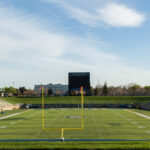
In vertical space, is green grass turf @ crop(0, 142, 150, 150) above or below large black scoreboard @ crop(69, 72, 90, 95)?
below

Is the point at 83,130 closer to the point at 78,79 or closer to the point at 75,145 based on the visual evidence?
the point at 75,145

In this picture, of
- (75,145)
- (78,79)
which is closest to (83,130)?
(75,145)

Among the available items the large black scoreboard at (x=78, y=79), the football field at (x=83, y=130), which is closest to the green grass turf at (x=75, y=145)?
the football field at (x=83, y=130)

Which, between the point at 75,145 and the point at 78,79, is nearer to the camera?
the point at 75,145

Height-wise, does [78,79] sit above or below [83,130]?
above

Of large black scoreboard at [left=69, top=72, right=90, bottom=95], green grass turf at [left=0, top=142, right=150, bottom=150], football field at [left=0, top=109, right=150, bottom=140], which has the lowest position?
football field at [left=0, top=109, right=150, bottom=140]

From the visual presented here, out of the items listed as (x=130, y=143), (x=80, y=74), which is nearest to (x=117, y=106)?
(x=80, y=74)

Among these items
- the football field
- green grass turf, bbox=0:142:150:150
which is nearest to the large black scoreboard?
the football field

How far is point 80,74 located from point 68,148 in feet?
123

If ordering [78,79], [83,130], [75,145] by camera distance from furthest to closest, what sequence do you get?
[78,79] → [83,130] → [75,145]

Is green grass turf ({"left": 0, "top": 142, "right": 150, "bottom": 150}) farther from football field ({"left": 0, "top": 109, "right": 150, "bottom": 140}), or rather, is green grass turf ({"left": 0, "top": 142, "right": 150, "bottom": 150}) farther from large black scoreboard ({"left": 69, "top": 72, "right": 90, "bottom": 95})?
large black scoreboard ({"left": 69, "top": 72, "right": 90, "bottom": 95})

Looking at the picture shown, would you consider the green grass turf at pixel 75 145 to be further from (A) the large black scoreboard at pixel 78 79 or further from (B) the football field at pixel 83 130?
(A) the large black scoreboard at pixel 78 79

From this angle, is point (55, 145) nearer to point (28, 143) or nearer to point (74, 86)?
point (28, 143)

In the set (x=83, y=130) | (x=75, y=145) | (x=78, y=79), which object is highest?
(x=78, y=79)
